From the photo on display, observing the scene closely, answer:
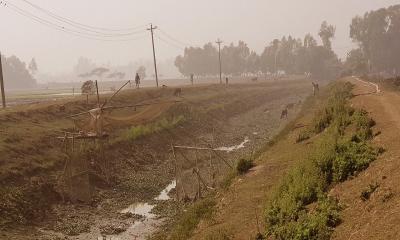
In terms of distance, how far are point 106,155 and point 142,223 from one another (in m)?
12.6

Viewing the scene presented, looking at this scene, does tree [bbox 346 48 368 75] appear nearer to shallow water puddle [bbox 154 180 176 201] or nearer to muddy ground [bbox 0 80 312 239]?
muddy ground [bbox 0 80 312 239]

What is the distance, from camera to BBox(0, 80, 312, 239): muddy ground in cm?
2444

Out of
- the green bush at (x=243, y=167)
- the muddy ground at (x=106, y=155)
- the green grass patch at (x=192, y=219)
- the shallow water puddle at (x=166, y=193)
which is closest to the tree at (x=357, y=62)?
the muddy ground at (x=106, y=155)

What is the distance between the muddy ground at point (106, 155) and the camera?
2444cm

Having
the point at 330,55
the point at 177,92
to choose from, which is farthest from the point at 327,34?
the point at 177,92

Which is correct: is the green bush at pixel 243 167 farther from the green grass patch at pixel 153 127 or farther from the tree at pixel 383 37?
the tree at pixel 383 37

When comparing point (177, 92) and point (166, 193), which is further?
point (177, 92)

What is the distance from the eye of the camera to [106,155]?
3619 cm

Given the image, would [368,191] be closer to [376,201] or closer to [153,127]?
[376,201]

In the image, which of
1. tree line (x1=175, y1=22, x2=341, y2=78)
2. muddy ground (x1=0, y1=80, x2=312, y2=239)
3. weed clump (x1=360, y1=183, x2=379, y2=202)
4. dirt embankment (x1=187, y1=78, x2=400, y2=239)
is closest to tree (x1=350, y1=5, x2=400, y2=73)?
tree line (x1=175, y1=22, x2=341, y2=78)

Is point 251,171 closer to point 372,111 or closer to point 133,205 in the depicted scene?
point 133,205

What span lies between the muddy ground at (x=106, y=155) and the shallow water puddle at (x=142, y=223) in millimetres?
338

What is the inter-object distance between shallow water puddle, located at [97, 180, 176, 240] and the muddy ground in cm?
34

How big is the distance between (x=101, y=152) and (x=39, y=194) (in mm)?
8384
